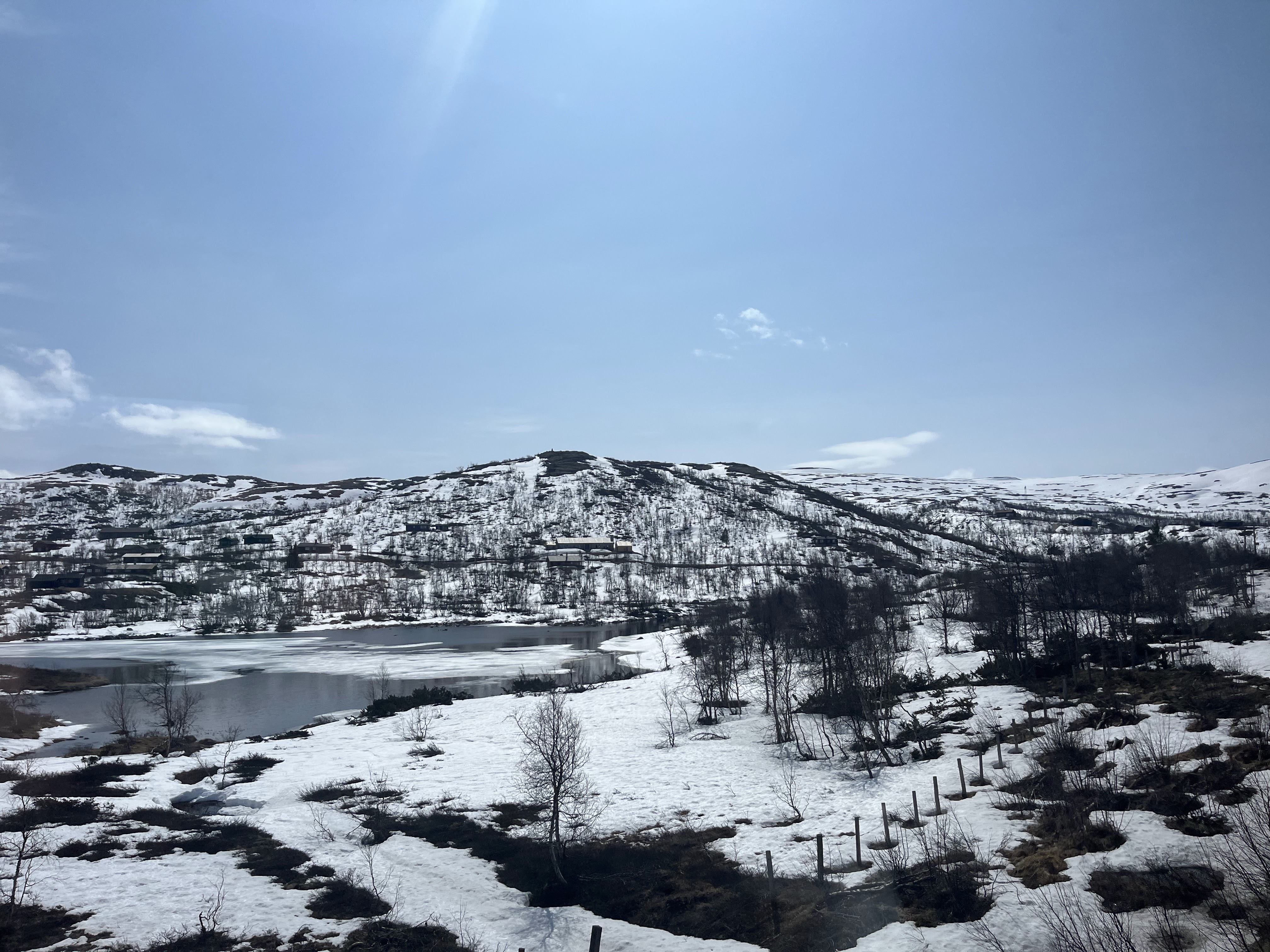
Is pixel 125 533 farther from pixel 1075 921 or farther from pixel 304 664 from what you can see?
pixel 1075 921

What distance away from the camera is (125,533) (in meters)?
183

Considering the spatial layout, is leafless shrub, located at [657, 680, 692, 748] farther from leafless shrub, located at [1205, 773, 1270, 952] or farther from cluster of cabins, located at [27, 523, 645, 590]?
cluster of cabins, located at [27, 523, 645, 590]

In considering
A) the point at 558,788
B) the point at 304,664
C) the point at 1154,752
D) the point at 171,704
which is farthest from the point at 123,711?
the point at 1154,752

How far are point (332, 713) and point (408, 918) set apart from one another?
3351cm

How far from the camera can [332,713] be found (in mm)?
46062

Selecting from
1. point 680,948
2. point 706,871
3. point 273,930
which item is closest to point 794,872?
point 706,871

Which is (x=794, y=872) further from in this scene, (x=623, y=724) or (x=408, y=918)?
(x=623, y=724)

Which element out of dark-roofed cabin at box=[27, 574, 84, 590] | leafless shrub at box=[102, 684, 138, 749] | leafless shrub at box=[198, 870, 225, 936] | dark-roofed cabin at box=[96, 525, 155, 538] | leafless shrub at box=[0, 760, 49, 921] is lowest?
leafless shrub at box=[102, 684, 138, 749]

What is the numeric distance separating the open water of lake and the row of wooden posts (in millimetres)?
35790

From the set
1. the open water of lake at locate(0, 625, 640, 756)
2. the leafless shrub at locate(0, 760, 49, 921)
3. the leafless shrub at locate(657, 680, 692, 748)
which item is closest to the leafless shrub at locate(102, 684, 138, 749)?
the open water of lake at locate(0, 625, 640, 756)

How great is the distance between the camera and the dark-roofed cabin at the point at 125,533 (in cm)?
17912

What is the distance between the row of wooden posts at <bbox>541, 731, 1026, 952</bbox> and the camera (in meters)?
15.3

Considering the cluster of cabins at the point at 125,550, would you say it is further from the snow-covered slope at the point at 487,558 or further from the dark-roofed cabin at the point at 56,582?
the snow-covered slope at the point at 487,558

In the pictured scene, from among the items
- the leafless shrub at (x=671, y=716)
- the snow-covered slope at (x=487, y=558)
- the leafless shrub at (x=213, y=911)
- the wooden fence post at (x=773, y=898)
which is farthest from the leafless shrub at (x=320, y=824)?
the snow-covered slope at (x=487, y=558)
